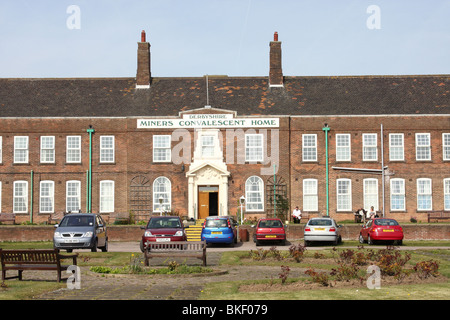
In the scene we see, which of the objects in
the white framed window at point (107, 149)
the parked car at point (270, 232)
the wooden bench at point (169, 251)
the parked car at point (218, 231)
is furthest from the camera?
the white framed window at point (107, 149)

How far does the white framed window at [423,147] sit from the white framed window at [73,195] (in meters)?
22.5

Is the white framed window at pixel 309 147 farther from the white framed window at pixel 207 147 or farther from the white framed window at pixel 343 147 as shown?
the white framed window at pixel 207 147

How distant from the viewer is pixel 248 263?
21.4 meters

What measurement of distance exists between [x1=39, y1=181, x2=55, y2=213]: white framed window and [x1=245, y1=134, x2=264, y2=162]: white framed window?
42.8 feet

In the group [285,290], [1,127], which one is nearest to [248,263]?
[285,290]

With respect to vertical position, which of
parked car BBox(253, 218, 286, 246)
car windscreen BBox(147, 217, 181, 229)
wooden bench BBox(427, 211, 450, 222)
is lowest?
parked car BBox(253, 218, 286, 246)

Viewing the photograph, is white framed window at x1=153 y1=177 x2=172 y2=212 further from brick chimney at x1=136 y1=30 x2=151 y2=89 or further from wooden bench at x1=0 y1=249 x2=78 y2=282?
wooden bench at x1=0 y1=249 x2=78 y2=282

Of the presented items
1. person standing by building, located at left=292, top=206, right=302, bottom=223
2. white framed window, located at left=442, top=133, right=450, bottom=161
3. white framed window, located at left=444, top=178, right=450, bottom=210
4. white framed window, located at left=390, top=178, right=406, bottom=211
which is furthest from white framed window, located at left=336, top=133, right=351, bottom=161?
white framed window, located at left=444, top=178, right=450, bottom=210

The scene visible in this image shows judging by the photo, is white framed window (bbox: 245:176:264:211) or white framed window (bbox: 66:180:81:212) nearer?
white framed window (bbox: 245:176:264:211)

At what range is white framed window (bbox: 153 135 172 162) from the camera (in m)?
42.2

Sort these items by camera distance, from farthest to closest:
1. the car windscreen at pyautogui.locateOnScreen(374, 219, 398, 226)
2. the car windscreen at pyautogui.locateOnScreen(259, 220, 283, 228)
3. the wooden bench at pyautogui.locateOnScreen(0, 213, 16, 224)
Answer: the wooden bench at pyautogui.locateOnScreen(0, 213, 16, 224) < the car windscreen at pyautogui.locateOnScreen(259, 220, 283, 228) < the car windscreen at pyautogui.locateOnScreen(374, 219, 398, 226)

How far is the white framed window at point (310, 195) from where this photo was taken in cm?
4181

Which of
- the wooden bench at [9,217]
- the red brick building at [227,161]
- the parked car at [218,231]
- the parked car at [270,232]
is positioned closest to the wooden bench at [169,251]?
the parked car at [218,231]

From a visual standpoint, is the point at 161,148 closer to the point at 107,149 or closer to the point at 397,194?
the point at 107,149
